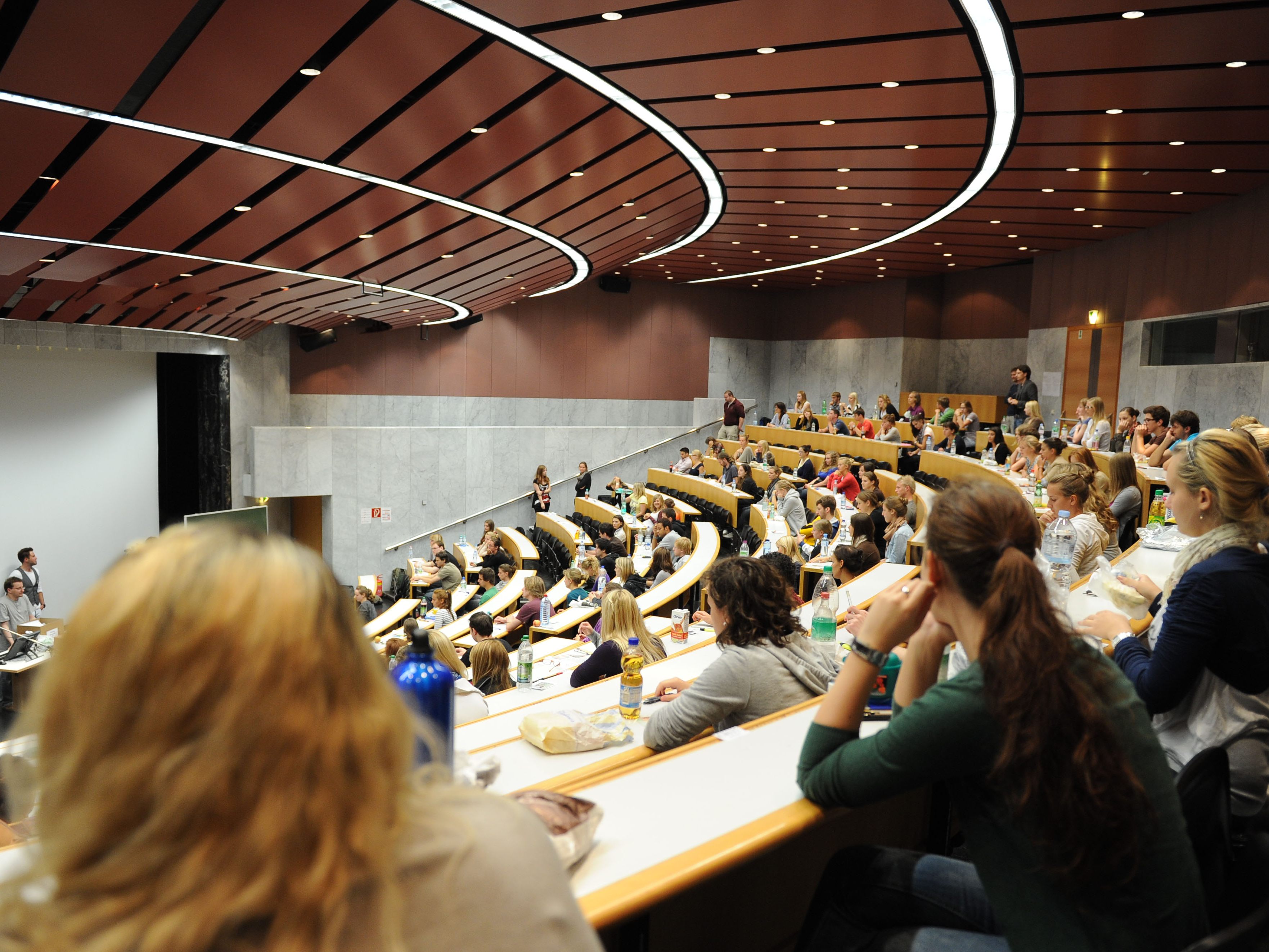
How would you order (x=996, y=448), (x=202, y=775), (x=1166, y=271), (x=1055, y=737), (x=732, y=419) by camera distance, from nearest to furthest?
(x=202, y=775), (x=1055, y=737), (x=996, y=448), (x=1166, y=271), (x=732, y=419)

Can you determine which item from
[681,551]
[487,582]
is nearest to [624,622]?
[681,551]

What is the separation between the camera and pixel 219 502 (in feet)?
53.1

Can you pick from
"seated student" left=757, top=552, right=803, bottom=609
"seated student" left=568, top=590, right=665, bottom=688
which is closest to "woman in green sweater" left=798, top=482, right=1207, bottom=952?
"seated student" left=757, top=552, right=803, bottom=609

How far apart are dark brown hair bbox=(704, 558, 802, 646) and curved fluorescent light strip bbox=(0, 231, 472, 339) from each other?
675cm

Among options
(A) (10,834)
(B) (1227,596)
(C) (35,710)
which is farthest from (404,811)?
(A) (10,834)

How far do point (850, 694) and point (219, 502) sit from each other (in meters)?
16.6

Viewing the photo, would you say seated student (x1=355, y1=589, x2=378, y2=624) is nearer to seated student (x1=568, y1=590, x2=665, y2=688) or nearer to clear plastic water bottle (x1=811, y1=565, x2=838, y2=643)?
seated student (x1=568, y1=590, x2=665, y2=688)

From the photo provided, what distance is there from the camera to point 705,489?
550 inches

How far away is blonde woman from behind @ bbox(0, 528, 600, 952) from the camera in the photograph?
0.75 meters

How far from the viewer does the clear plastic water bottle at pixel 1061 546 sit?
3.65 m

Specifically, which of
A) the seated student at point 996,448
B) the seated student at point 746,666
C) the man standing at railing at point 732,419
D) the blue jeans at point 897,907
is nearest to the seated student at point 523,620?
the seated student at point 746,666

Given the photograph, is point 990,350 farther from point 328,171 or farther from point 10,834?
point 10,834

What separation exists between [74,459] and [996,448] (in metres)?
13.5

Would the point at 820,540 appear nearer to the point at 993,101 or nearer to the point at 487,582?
the point at 993,101
